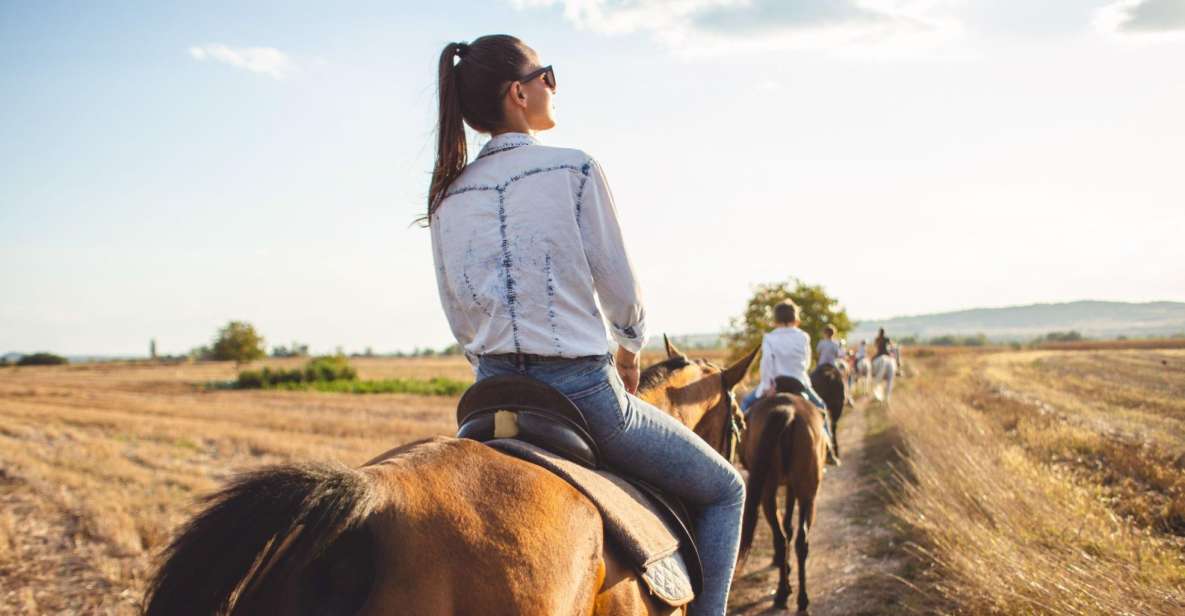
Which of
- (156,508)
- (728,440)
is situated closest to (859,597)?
(728,440)

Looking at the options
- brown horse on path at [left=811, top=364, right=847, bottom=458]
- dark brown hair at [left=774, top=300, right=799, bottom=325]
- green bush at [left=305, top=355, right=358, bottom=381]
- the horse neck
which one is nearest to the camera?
the horse neck

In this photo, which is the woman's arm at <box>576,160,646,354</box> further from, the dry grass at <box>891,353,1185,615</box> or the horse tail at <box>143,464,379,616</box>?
the dry grass at <box>891,353,1185,615</box>

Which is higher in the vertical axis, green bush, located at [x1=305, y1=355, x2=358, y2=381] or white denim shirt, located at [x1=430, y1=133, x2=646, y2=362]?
white denim shirt, located at [x1=430, y1=133, x2=646, y2=362]

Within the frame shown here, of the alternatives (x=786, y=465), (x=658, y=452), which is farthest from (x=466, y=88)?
(x=786, y=465)

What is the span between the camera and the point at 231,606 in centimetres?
161

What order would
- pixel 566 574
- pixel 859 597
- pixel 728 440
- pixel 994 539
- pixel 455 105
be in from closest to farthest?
pixel 566 574 → pixel 455 105 → pixel 728 440 → pixel 994 539 → pixel 859 597

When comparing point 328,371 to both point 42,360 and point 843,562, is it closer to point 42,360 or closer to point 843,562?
point 843,562

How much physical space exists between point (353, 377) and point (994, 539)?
51.7 m

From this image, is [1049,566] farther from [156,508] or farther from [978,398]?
[978,398]

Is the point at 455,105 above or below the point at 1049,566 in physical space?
above

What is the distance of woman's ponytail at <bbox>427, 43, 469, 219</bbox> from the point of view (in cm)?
256

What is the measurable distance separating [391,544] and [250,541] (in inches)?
12.4

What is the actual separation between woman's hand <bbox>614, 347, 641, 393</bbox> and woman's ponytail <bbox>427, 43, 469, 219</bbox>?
3.12ft

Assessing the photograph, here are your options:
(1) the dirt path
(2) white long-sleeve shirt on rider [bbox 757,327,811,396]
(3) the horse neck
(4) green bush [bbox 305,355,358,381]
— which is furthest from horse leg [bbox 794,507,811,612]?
(4) green bush [bbox 305,355,358,381]
